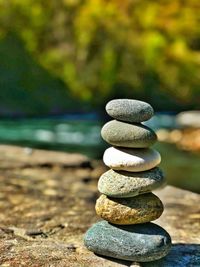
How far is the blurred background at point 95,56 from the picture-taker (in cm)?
3419

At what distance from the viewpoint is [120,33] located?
35250 mm

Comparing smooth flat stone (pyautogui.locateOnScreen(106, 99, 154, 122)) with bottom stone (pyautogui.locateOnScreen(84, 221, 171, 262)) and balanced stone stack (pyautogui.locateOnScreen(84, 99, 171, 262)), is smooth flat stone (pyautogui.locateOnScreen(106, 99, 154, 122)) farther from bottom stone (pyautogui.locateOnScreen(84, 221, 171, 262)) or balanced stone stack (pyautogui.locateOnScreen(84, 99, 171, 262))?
bottom stone (pyautogui.locateOnScreen(84, 221, 171, 262))

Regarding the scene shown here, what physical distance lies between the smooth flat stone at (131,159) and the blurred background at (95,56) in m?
27.4

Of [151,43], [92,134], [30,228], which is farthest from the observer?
[151,43]

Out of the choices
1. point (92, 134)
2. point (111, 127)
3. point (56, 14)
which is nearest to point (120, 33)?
point (56, 14)

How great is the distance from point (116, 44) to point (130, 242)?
31.8m

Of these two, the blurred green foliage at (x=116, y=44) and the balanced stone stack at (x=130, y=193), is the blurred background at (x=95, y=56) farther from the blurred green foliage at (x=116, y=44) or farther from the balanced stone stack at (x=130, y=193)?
the balanced stone stack at (x=130, y=193)

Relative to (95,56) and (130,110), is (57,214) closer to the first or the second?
(130,110)

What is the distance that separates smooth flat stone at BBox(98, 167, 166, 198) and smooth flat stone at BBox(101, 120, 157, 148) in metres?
0.24

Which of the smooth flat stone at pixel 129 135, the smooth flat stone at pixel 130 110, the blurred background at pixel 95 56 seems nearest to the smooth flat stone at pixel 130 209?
the smooth flat stone at pixel 129 135

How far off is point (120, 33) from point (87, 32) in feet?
6.30

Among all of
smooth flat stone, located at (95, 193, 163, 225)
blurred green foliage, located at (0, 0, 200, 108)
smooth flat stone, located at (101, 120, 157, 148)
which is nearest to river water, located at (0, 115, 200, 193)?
blurred green foliage, located at (0, 0, 200, 108)

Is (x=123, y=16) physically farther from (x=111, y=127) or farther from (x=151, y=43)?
(x=111, y=127)

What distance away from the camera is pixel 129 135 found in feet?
15.7
